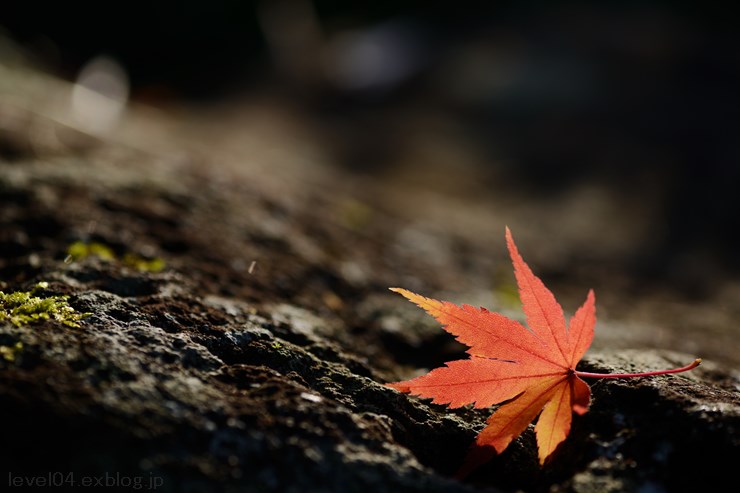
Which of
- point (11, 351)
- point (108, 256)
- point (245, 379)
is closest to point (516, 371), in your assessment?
point (245, 379)

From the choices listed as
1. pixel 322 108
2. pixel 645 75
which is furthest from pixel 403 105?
pixel 645 75

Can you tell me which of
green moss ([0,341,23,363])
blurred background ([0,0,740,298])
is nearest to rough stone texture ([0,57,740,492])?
green moss ([0,341,23,363])

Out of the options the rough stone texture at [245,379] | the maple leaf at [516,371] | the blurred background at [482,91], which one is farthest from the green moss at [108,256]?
the blurred background at [482,91]

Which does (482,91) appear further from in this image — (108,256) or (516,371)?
(516,371)

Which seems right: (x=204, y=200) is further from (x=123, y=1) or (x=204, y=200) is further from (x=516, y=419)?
(x=123, y=1)

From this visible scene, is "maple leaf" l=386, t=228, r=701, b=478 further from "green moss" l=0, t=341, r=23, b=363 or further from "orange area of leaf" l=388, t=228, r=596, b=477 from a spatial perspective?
"green moss" l=0, t=341, r=23, b=363

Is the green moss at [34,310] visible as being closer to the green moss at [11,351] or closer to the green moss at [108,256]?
the green moss at [11,351]
